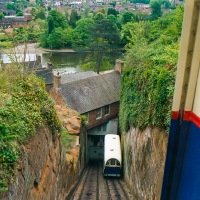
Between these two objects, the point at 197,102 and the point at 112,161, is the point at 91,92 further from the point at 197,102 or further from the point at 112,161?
the point at 197,102

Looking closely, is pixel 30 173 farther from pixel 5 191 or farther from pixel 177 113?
pixel 177 113

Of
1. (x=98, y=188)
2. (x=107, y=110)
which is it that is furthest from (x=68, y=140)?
(x=107, y=110)

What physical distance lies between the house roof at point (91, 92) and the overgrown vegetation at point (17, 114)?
11.1m

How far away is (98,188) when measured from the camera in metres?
15.8

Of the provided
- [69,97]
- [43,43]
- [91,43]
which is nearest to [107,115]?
[69,97]

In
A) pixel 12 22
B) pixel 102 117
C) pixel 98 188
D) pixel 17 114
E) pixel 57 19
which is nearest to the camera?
pixel 17 114

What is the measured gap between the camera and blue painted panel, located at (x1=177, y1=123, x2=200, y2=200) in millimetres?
2038

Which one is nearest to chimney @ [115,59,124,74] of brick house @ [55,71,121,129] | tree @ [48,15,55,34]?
brick house @ [55,71,121,129]

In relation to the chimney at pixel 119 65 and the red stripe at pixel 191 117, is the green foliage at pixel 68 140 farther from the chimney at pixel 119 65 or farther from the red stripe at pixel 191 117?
the red stripe at pixel 191 117

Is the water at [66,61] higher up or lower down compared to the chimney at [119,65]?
lower down

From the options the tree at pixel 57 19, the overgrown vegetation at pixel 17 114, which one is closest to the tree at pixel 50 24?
the tree at pixel 57 19

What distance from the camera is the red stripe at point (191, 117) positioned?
6.70ft

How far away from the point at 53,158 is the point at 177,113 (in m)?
8.04

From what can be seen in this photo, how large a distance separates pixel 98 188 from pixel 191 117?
14.7 meters
